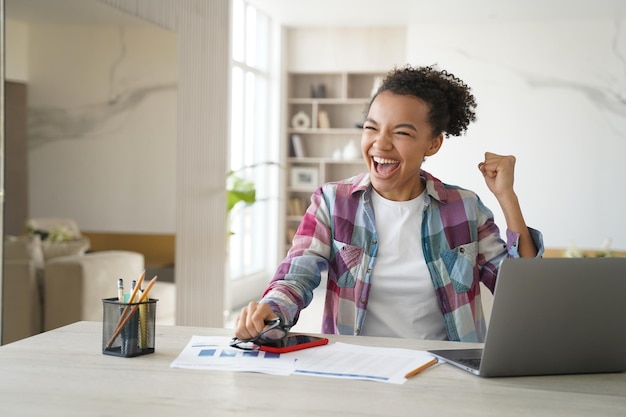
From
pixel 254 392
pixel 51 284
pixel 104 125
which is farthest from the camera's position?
pixel 104 125

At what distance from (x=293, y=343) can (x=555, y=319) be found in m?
0.53

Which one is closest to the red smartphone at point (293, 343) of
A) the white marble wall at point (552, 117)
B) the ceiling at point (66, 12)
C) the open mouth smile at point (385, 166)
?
the open mouth smile at point (385, 166)

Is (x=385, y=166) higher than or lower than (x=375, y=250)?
higher

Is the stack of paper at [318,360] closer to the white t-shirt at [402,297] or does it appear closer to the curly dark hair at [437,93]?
the white t-shirt at [402,297]

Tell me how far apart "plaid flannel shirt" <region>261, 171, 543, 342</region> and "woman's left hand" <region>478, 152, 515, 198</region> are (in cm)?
9

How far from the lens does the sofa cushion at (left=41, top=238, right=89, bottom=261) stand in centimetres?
343

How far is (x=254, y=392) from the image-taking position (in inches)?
52.0

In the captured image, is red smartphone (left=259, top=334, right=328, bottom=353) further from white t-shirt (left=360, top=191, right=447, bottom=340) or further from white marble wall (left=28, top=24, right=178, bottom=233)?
white marble wall (left=28, top=24, right=178, bottom=233)

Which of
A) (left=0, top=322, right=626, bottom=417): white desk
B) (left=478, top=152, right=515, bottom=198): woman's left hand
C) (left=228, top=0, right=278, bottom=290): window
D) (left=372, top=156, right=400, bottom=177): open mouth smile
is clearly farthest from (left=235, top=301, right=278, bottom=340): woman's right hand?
(left=228, top=0, right=278, bottom=290): window

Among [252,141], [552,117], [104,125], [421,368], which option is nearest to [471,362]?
[421,368]

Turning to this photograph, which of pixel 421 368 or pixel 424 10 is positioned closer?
pixel 421 368

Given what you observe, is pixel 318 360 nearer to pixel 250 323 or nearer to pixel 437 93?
pixel 250 323

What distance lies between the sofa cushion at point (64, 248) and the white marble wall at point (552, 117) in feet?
15.6

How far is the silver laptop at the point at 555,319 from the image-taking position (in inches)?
54.3
